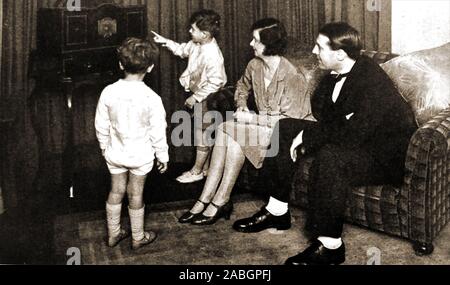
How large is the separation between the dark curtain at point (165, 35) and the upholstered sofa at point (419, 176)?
0.68 metres

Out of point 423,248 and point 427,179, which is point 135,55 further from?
point 423,248

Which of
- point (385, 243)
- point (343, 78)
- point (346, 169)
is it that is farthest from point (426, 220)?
point (343, 78)

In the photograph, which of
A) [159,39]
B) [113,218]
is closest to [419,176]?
[113,218]

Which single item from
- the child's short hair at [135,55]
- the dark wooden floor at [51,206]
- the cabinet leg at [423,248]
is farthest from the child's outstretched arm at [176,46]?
the cabinet leg at [423,248]

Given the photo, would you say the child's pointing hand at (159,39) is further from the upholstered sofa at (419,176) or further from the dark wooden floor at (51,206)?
the upholstered sofa at (419,176)

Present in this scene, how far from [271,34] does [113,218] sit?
118 centimetres

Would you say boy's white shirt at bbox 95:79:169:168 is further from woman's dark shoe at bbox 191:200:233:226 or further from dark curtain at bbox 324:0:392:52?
dark curtain at bbox 324:0:392:52

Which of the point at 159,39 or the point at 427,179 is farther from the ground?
the point at 159,39

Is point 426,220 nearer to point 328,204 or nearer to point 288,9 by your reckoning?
point 328,204

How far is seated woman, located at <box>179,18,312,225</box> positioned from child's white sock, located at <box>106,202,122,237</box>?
15.3 inches

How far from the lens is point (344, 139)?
2488 millimetres

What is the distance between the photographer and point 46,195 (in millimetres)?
3129

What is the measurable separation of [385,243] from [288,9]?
1.67 meters

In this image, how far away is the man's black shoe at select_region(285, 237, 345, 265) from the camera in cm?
239
